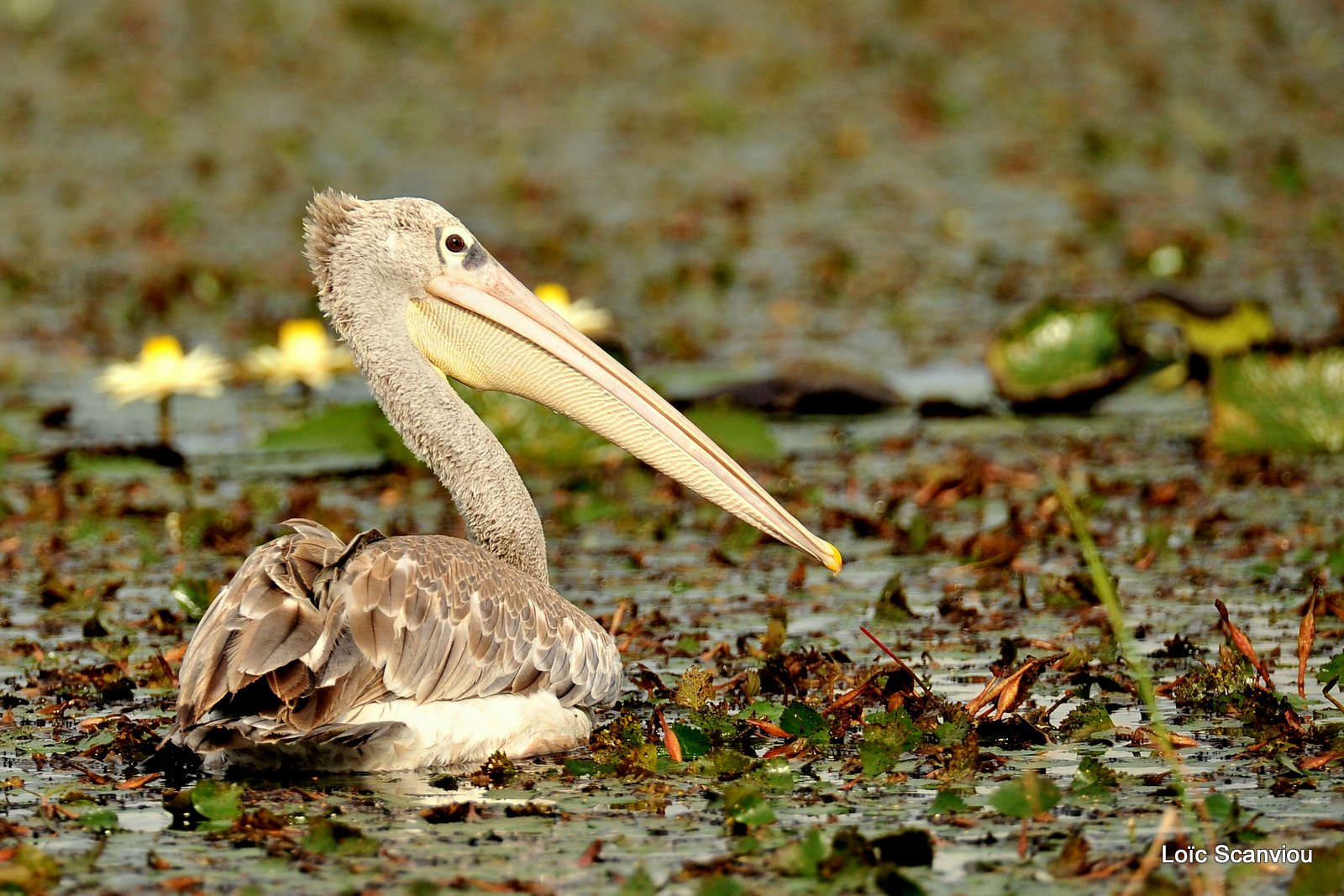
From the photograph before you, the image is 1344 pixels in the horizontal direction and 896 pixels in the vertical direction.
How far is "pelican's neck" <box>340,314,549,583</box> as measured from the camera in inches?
209

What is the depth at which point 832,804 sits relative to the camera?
4367 millimetres

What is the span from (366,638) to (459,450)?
0.92m

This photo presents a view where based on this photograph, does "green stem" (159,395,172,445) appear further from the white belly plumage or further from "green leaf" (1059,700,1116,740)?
"green leaf" (1059,700,1116,740)

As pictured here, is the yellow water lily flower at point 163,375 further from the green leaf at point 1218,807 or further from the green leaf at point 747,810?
the green leaf at point 1218,807

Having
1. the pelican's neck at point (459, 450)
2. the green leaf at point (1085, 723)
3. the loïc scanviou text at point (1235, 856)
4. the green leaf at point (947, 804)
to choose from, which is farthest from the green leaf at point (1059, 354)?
the loïc scanviou text at point (1235, 856)

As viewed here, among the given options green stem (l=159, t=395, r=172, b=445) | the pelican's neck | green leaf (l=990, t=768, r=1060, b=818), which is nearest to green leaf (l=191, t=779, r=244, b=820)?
the pelican's neck

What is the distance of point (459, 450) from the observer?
530 cm

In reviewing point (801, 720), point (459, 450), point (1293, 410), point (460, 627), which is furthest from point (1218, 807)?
point (1293, 410)

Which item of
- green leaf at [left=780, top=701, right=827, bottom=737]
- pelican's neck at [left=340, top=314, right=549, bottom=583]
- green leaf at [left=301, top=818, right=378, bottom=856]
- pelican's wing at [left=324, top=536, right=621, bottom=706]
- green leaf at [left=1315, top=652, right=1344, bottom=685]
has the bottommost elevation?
green leaf at [left=301, top=818, right=378, bottom=856]

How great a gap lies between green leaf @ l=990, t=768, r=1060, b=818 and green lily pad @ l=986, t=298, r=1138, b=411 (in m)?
5.10

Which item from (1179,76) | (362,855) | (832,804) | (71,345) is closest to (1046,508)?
(832,804)

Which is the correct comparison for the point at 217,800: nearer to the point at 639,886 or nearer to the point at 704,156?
the point at 639,886

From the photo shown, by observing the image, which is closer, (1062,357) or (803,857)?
(803,857)

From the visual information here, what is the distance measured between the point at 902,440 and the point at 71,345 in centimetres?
460
